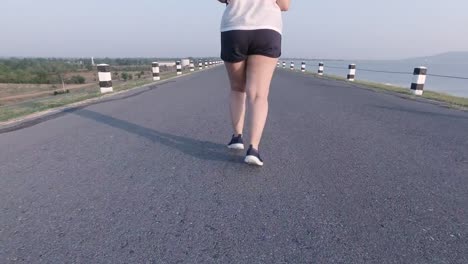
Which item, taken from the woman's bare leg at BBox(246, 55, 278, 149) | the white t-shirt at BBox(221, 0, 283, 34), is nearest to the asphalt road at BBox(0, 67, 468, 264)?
the woman's bare leg at BBox(246, 55, 278, 149)

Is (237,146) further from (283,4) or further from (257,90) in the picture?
(283,4)

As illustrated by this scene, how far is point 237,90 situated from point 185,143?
0.94 meters

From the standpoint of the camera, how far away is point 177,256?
147cm

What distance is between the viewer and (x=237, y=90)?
302 centimetres

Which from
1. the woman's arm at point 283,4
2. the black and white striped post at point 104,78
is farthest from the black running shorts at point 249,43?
the black and white striped post at point 104,78

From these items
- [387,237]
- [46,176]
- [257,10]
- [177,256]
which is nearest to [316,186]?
[387,237]

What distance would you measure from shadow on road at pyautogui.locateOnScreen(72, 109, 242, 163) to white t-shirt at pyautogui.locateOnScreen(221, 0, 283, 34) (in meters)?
1.24

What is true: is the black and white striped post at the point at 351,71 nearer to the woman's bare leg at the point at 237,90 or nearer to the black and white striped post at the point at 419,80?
the black and white striped post at the point at 419,80

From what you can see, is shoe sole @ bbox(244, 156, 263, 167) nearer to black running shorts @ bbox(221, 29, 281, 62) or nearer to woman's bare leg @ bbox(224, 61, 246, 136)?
woman's bare leg @ bbox(224, 61, 246, 136)

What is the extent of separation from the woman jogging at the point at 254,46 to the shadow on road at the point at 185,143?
0.41 metres

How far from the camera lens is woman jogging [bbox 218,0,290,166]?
100 inches

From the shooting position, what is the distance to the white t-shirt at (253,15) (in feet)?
8.31

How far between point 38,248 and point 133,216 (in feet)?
1.68

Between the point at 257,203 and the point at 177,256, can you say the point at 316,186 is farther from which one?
the point at 177,256
